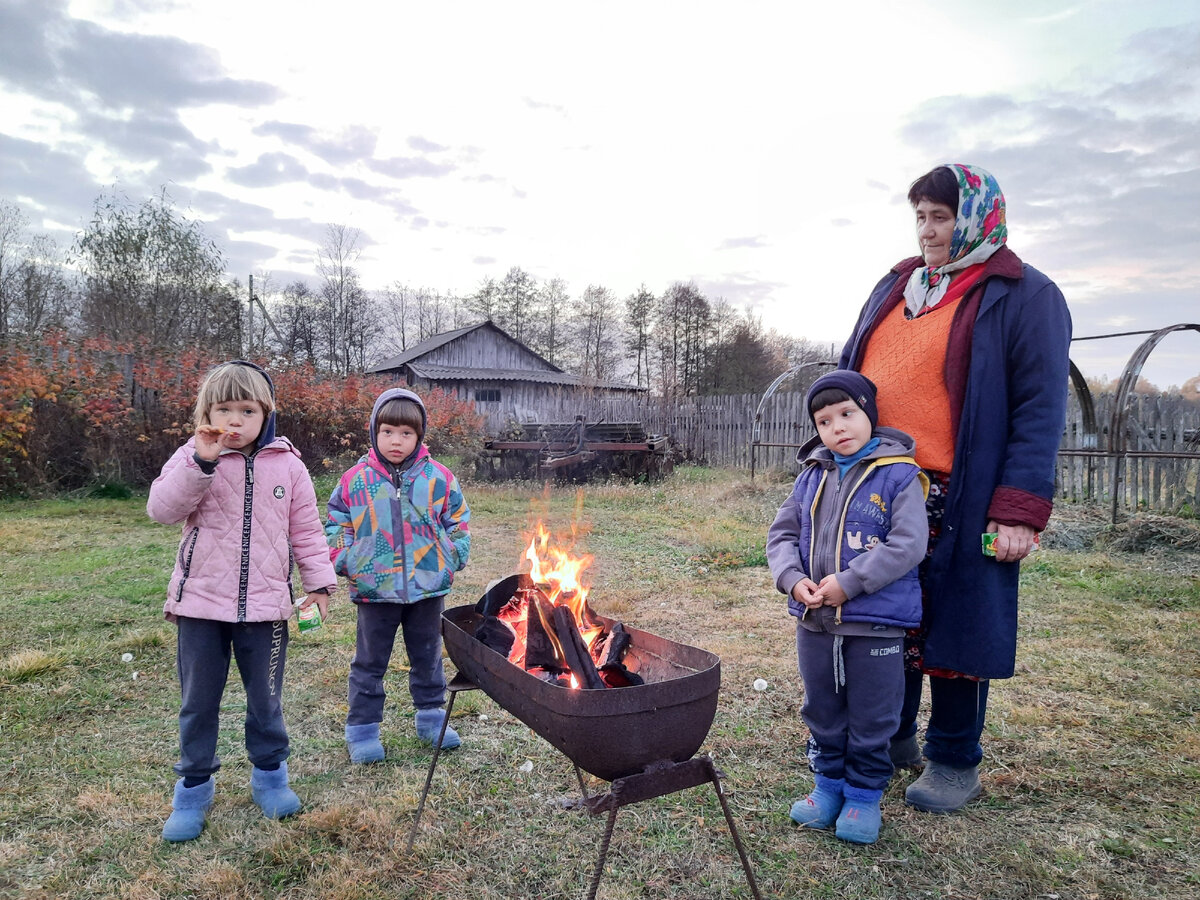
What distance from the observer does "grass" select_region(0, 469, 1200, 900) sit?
→ 234cm

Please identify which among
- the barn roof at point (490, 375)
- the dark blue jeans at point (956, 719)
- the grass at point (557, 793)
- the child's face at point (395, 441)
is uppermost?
the barn roof at point (490, 375)

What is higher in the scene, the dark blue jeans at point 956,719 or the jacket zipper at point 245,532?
the jacket zipper at point 245,532

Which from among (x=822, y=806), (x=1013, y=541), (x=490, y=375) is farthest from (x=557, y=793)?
(x=490, y=375)

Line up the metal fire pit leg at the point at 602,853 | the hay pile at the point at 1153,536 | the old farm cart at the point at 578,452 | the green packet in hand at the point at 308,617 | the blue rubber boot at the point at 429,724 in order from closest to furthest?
the metal fire pit leg at the point at 602,853
the green packet in hand at the point at 308,617
the blue rubber boot at the point at 429,724
the hay pile at the point at 1153,536
the old farm cart at the point at 578,452

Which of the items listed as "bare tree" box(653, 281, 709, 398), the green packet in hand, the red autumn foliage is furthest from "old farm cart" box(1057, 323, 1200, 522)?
"bare tree" box(653, 281, 709, 398)

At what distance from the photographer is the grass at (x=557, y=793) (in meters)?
2.34

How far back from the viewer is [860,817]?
99.5 inches

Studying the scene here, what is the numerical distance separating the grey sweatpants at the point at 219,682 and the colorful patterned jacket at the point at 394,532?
0.47 metres

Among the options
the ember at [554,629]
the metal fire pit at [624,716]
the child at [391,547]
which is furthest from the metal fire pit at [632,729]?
the child at [391,547]

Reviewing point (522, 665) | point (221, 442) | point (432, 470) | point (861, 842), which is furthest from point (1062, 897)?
point (221, 442)

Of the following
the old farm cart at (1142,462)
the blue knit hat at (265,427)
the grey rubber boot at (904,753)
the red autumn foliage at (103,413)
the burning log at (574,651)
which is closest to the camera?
the burning log at (574,651)

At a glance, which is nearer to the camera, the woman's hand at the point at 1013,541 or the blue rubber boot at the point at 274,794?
the woman's hand at the point at 1013,541

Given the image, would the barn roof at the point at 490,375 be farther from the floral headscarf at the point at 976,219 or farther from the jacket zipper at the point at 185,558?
the jacket zipper at the point at 185,558

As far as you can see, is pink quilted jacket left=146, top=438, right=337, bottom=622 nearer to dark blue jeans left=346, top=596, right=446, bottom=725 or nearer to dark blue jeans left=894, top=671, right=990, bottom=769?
dark blue jeans left=346, top=596, right=446, bottom=725
